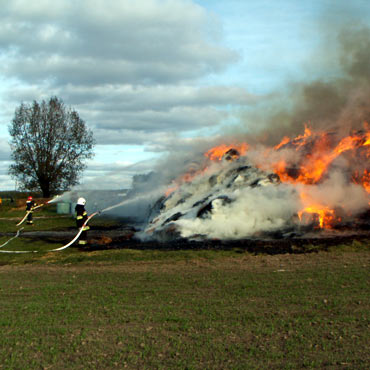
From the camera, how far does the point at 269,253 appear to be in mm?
14648

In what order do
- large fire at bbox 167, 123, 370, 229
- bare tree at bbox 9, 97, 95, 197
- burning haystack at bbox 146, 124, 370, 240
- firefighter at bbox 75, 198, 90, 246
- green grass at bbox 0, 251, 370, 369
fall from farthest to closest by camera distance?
bare tree at bbox 9, 97, 95, 197
large fire at bbox 167, 123, 370, 229
burning haystack at bbox 146, 124, 370, 240
firefighter at bbox 75, 198, 90, 246
green grass at bbox 0, 251, 370, 369

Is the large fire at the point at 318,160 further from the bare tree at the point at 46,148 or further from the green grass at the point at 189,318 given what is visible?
the bare tree at the point at 46,148

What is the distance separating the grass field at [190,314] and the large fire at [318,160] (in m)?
5.87

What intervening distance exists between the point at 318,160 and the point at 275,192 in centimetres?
348

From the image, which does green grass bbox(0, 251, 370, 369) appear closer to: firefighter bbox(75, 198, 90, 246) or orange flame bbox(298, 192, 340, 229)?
firefighter bbox(75, 198, 90, 246)

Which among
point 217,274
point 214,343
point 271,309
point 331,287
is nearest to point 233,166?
point 217,274

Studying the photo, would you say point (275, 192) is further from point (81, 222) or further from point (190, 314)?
point (190, 314)

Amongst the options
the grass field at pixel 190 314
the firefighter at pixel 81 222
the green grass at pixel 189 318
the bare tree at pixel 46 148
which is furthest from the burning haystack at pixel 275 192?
the bare tree at pixel 46 148

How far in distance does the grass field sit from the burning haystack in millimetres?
4790

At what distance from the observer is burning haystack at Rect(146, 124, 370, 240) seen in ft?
60.4

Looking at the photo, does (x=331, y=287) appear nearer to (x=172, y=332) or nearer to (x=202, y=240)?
(x=172, y=332)

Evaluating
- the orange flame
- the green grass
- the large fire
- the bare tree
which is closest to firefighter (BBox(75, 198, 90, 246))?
the green grass

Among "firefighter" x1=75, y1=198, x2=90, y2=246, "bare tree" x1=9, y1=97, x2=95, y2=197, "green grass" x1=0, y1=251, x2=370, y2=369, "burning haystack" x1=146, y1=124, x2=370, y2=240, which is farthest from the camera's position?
"bare tree" x1=9, y1=97, x2=95, y2=197

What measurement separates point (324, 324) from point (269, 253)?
7.66 m
